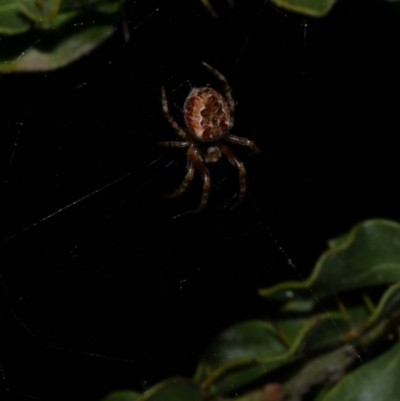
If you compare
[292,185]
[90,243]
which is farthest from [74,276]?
[292,185]

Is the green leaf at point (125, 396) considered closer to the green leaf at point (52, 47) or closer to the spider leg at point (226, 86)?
the green leaf at point (52, 47)

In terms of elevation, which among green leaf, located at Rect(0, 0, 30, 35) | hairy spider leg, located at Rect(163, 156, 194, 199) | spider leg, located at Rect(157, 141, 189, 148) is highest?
green leaf, located at Rect(0, 0, 30, 35)

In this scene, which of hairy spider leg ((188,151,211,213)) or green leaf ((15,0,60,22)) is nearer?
green leaf ((15,0,60,22))

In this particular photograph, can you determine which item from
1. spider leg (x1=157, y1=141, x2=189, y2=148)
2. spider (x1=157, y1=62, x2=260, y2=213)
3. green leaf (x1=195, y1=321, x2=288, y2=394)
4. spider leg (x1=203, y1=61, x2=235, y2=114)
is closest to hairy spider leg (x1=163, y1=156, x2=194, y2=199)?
spider (x1=157, y1=62, x2=260, y2=213)

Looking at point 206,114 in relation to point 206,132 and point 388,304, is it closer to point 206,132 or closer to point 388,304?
point 206,132

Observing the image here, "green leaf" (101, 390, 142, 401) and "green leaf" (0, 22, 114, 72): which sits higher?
"green leaf" (0, 22, 114, 72)

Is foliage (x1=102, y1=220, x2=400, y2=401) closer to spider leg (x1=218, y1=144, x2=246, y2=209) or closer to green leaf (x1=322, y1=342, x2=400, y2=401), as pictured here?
green leaf (x1=322, y1=342, x2=400, y2=401)

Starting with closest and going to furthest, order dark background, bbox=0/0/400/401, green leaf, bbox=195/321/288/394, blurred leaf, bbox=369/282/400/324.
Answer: blurred leaf, bbox=369/282/400/324, green leaf, bbox=195/321/288/394, dark background, bbox=0/0/400/401
